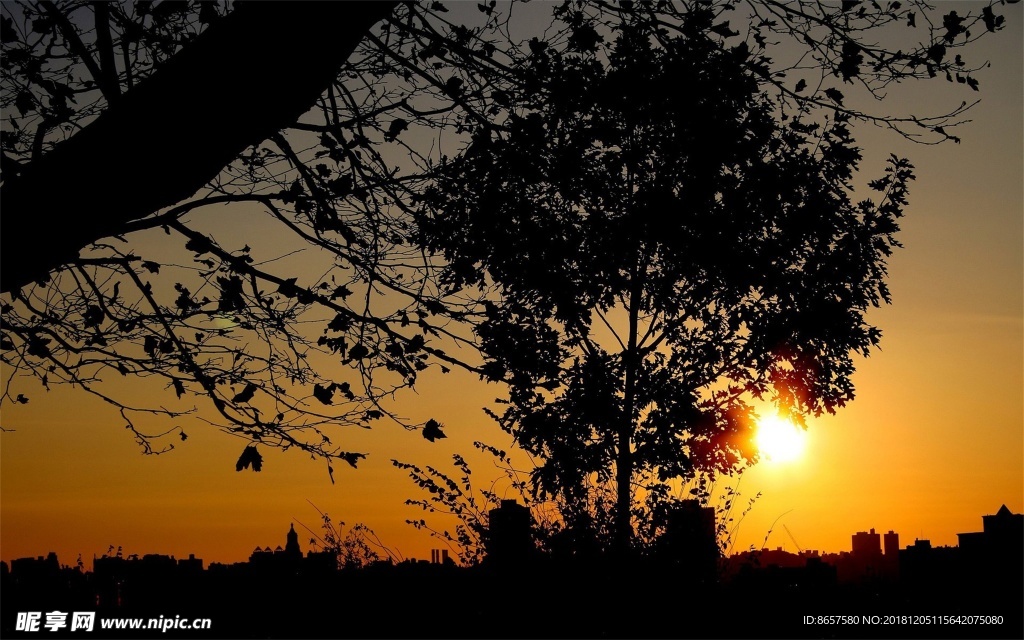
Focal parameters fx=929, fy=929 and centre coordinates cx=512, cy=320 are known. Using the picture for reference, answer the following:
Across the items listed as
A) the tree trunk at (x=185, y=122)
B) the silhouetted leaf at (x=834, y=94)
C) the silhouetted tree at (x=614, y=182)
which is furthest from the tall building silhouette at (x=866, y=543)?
the tree trunk at (x=185, y=122)

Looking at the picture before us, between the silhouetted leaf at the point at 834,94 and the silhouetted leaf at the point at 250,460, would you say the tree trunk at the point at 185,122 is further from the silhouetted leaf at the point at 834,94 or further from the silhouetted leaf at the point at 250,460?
the silhouetted leaf at the point at 834,94

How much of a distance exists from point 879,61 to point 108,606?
8.46 metres

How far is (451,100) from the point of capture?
6.60 m

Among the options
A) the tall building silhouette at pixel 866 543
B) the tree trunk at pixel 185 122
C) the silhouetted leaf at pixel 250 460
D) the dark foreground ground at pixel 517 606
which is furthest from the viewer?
the tall building silhouette at pixel 866 543

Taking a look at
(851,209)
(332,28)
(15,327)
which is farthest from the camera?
(851,209)

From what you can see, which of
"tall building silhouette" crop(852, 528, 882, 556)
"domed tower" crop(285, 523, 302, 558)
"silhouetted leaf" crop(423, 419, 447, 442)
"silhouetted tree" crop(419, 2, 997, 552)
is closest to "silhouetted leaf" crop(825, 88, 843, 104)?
"silhouetted tree" crop(419, 2, 997, 552)

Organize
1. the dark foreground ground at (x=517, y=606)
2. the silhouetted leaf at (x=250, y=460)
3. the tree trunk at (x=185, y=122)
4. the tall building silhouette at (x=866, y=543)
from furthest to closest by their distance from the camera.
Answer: the tall building silhouette at (x=866, y=543)
the dark foreground ground at (x=517, y=606)
the silhouetted leaf at (x=250, y=460)
the tree trunk at (x=185, y=122)

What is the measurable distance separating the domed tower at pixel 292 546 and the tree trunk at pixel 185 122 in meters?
6.58

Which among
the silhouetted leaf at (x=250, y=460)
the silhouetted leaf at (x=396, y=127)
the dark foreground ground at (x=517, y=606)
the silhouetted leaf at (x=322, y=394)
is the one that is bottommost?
the dark foreground ground at (x=517, y=606)

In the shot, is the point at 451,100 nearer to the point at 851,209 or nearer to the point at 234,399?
the point at 234,399

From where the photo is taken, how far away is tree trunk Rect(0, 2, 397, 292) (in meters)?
4.00

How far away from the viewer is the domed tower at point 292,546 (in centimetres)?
1033

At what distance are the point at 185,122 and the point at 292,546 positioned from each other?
866cm

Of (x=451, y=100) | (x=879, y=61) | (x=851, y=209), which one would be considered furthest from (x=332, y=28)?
(x=851, y=209)
